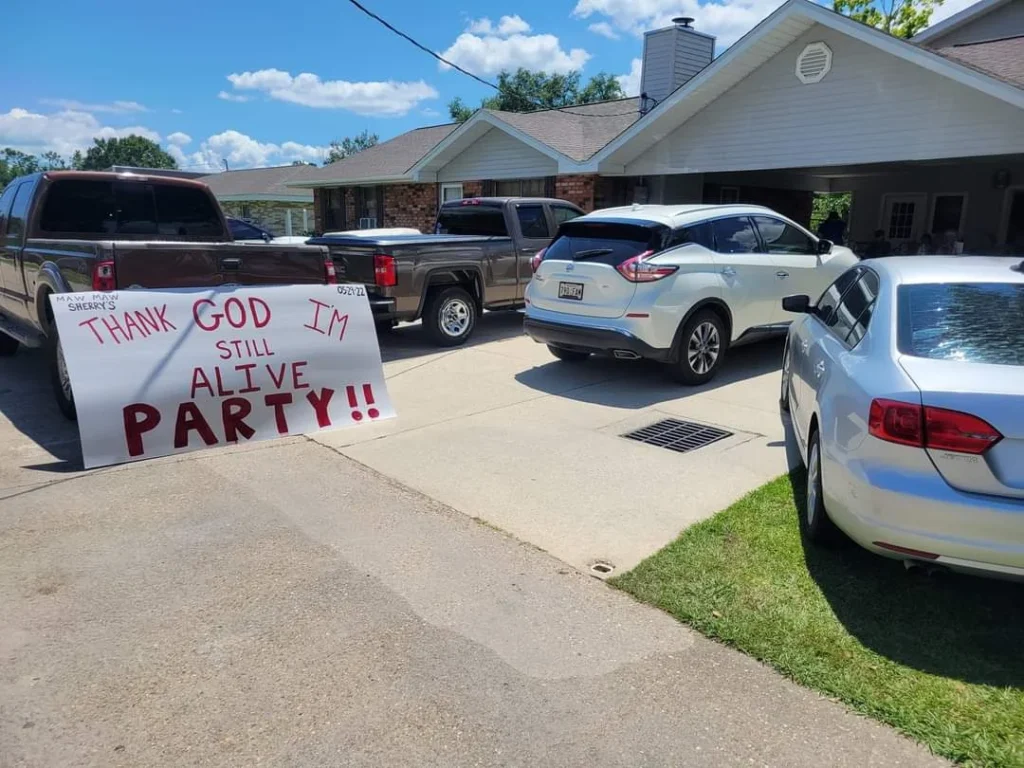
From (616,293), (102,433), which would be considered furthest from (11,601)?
(616,293)

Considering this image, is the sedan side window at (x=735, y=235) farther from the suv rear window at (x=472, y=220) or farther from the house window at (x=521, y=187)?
the house window at (x=521, y=187)

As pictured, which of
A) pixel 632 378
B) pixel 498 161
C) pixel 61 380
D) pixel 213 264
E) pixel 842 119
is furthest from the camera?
pixel 498 161

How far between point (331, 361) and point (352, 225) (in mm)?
18079

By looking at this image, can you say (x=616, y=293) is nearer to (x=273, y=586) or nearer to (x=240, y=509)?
(x=240, y=509)

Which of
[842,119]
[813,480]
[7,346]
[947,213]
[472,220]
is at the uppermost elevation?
[842,119]

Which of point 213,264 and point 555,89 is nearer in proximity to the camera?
point 213,264

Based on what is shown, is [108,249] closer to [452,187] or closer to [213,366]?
[213,366]

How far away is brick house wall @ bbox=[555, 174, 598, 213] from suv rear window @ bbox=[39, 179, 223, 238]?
8.74 metres

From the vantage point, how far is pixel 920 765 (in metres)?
2.48

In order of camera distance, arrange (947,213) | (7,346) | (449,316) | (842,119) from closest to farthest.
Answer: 1. (7,346)
2. (449,316)
3. (842,119)
4. (947,213)

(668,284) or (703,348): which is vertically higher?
(668,284)

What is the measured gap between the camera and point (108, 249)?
557cm

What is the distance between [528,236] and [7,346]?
22.6 feet

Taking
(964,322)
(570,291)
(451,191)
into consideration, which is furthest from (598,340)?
(451,191)
